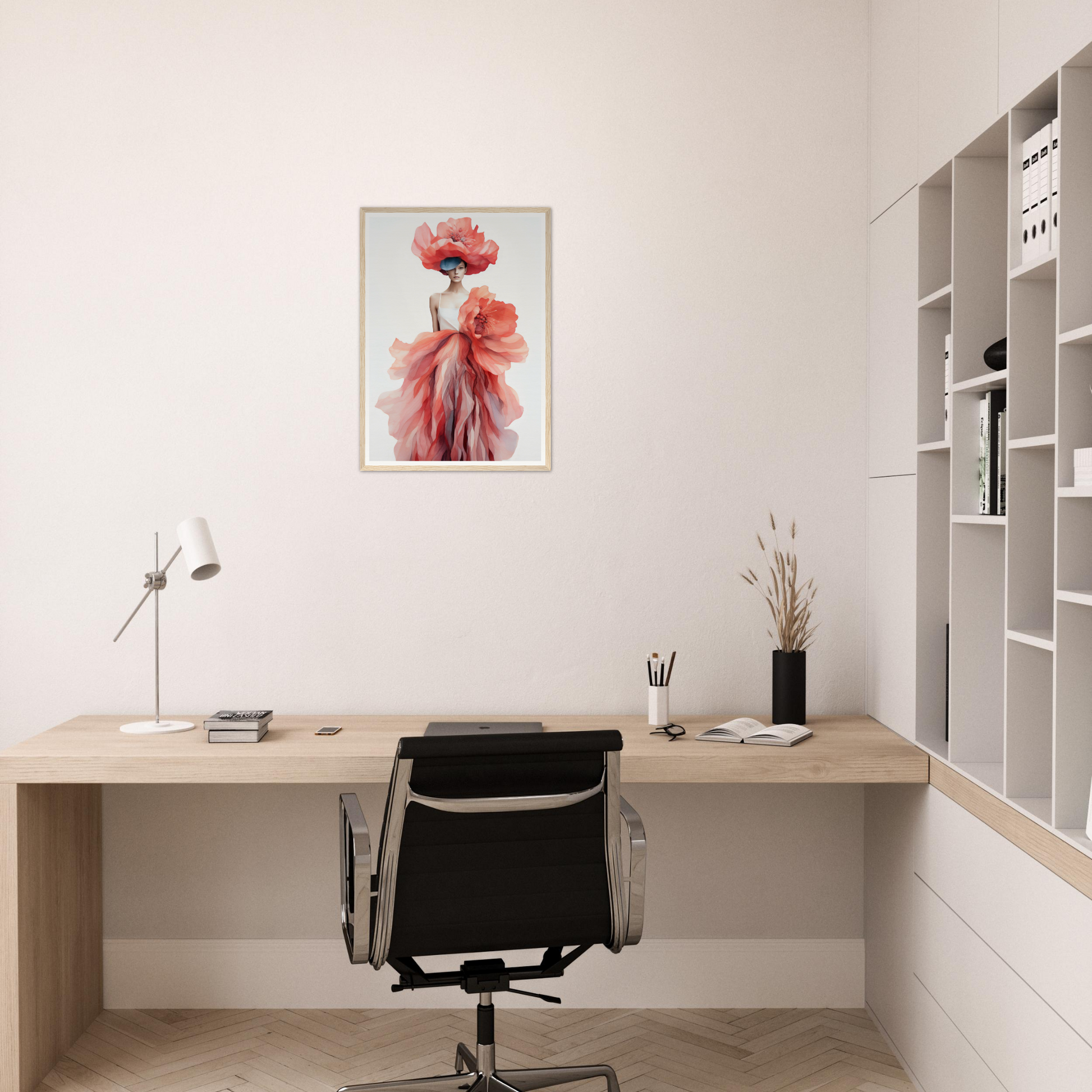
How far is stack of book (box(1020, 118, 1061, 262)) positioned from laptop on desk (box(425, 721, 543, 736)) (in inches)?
62.8

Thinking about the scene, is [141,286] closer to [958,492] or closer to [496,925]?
[496,925]

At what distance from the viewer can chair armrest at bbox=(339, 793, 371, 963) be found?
76.7 inches

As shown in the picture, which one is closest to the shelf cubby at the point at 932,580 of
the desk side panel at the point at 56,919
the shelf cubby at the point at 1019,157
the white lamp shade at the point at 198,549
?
the shelf cubby at the point at 1019,157

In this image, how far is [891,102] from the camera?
2.73 m

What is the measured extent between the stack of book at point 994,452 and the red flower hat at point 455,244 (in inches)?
56.7

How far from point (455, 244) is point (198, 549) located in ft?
3.72

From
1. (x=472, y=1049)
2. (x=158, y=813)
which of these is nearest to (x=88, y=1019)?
(x=158, y=813)

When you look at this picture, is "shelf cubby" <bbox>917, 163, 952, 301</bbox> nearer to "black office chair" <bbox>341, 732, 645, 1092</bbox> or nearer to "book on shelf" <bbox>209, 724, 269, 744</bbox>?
"black office chair" <bbox>341, 732, 645, 1092</bbox>

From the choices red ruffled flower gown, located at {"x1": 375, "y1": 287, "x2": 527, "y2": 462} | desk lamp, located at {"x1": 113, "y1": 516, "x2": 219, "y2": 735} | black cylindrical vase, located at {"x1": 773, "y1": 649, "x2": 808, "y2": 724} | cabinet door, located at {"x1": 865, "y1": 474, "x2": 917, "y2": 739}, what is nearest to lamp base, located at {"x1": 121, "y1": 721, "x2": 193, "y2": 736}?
desk lamp, located at {"x1": 113, "y1": 516, "x2": 219, "y2": 735}

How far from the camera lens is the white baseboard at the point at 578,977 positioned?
2.93m

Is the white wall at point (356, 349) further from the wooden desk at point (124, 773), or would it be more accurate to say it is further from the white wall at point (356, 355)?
the wooden desk at point (124, 773)

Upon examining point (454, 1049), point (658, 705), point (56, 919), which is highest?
point (658, 705)

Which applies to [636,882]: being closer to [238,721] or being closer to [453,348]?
[238,721]

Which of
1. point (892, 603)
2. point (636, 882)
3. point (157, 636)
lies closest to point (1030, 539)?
point (892, 603)
